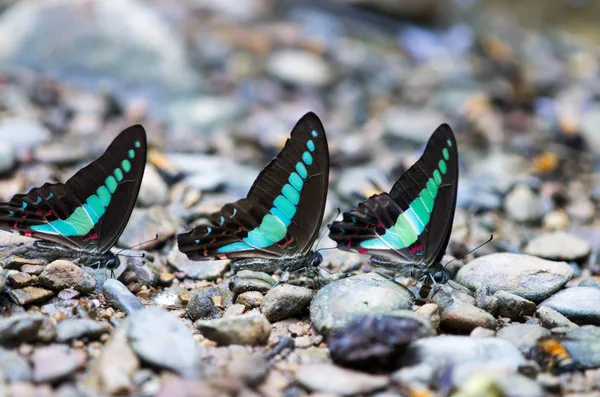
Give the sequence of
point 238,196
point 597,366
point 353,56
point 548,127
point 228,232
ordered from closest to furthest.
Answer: point 597,366 < point 228,232 < point 238,196 < point 548,127 < point 353,56

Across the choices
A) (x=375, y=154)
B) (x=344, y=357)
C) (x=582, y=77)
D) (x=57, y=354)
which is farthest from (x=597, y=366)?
(x=582, y=77)

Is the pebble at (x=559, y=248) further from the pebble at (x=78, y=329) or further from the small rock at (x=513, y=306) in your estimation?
the pebble at (x=78, y=329)

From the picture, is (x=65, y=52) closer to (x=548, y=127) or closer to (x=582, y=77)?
(x=548, y=127)

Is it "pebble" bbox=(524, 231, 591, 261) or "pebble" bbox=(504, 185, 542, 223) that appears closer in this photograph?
"pebble" bbox=(524, 231, 591, 261)

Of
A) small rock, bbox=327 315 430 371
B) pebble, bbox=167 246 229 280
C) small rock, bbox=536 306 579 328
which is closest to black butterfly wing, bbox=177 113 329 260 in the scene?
pebble, bbox=167 246 229 280

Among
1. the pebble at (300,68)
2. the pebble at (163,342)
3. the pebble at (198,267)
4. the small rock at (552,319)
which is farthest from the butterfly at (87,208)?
the pebble at (300,68)

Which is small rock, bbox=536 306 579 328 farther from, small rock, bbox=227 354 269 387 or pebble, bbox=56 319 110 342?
pebble, bbox=56 319 110 342

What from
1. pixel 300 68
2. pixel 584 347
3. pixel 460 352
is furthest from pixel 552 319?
pixel 300 68
